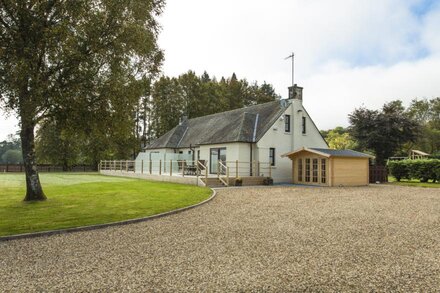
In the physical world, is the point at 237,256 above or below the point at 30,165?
below

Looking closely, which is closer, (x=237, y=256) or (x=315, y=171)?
(x=237, y=256)

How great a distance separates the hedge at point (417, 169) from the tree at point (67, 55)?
966 inches

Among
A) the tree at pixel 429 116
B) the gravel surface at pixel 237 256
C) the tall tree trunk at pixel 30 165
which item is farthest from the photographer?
the tree at pixel 429 116

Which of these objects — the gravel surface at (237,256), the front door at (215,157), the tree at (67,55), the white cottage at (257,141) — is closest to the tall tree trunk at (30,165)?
the tree at (67,55)

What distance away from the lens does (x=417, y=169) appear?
28391mm

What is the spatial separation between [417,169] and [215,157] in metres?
17.3

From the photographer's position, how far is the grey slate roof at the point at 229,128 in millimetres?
26797

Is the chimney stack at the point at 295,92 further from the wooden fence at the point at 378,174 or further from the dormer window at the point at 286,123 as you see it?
the wooden fence at the point at 378,174

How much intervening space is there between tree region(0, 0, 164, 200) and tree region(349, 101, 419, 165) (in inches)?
1147

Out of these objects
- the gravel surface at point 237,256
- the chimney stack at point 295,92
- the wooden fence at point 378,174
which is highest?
the chimney stack at point 295,92

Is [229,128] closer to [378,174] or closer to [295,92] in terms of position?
[295,92]

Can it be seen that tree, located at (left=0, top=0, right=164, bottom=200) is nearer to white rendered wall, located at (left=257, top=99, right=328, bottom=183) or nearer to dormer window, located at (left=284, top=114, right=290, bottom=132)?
white rendered wall, located at (left=257, top=99, right=328, bottom=183)

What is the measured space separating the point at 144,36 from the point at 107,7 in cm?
177

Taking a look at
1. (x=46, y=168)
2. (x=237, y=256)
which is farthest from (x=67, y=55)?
(x=46, y=168)
